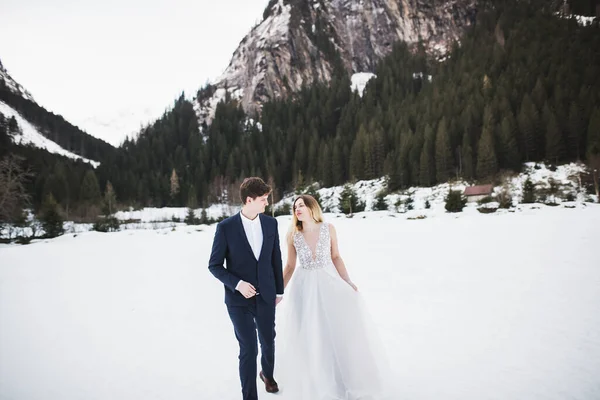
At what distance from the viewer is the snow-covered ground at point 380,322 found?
144 inches

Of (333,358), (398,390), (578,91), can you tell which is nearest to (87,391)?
(333,358)

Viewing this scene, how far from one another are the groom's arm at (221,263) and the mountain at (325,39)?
341ft

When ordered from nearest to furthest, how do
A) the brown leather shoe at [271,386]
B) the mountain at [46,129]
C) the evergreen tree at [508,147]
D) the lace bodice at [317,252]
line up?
the lace bodice at [317,252]
the brown leather shoe at [271,386]
the evergreen tree at [508,147]
the mountain at [46,129]

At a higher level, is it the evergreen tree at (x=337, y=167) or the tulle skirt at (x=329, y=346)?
the evergreen tree at (x=337, y=167)

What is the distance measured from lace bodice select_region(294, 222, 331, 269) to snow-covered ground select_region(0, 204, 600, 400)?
1639mm

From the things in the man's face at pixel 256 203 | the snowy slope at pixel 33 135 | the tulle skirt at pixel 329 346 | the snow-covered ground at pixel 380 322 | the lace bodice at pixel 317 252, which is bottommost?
the snow-covered ground at pixel 380 322

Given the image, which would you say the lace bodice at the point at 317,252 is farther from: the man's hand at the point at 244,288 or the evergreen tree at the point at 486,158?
the evergreen tree at the point at 486,158

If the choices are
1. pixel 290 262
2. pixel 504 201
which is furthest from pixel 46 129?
pixel 290 262

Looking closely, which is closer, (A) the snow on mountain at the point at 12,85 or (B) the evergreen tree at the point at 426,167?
(B) the evergreen tree at the point at 426,167

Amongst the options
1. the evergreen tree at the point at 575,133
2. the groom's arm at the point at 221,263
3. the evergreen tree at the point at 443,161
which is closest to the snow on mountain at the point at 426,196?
the evergreen tree at the point at 443,161

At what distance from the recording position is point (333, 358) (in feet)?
10.1

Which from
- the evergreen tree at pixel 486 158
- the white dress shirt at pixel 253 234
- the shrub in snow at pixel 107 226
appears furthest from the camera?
the evergreen tree at pixel 486 158

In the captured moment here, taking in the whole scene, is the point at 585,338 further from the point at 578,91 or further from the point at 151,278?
the point at 578,91

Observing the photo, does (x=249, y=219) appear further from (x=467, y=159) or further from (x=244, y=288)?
(x=467, y=159)
